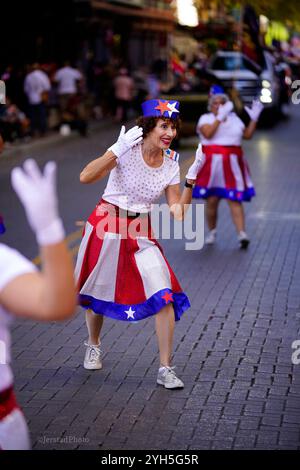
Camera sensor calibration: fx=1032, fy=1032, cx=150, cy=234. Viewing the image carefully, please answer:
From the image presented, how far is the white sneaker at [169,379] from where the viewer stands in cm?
634

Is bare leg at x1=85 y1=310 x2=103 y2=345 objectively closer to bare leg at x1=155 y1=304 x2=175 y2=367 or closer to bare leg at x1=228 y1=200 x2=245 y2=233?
bare leg at x1=155 y1=304 x2=175 y2=367

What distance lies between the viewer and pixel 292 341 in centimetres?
752

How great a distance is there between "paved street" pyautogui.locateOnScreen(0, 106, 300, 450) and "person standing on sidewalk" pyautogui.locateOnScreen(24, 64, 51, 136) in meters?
13.5

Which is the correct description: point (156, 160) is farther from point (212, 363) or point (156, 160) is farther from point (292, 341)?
point (292, 341)

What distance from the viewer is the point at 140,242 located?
641 centimetres

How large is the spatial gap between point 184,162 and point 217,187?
8.78 metres

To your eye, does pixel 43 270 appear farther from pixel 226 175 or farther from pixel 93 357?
pixel 226 175

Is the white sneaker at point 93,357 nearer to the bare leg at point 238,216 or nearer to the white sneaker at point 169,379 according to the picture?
the white sneaker at point 169,379

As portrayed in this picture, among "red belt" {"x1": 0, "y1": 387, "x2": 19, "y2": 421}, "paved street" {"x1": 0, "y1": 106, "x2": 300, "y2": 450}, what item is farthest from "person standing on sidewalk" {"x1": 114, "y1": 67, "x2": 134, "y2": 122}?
"red belt" {"x1": 0, "y1": 387, "x2": 19, "y2": 421}

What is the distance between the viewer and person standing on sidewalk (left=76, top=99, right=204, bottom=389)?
Answer: 6.28m

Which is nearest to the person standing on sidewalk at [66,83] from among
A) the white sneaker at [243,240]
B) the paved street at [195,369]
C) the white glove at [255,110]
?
the paved street at [195,369]

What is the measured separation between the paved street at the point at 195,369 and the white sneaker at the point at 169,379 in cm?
5
